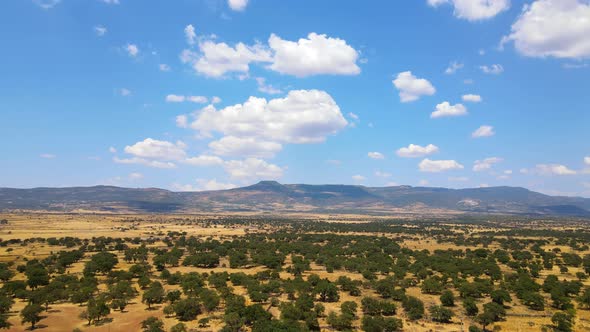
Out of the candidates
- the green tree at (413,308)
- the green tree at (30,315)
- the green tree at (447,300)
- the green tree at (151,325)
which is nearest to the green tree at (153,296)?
the green tree at (151,325)

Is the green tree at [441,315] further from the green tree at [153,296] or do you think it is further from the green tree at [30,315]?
the green tree at [30,315]

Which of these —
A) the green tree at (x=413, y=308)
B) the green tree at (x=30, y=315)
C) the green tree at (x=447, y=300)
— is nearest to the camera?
the green tree at (x=30, y=315)

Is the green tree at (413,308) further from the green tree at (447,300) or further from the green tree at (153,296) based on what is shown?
the green tree at (153,296)

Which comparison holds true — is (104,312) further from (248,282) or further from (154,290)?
(248,282)

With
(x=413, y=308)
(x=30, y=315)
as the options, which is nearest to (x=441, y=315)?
(x=413, y=308)

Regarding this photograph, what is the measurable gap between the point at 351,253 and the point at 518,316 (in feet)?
198

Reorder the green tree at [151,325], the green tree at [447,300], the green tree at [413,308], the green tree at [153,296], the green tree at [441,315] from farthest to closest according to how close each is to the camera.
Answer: the green tree at [447,300], the green tree at [153,296], the green tree at [413,308], the green tree at [441,315], the green tree at [151,325]

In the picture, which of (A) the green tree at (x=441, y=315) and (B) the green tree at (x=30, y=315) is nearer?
(B) the green tree at (x=30, y=315)

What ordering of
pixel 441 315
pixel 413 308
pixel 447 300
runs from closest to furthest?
pixel 441 315, pixel 413 308, pixel 447 300

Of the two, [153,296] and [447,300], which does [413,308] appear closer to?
[447,300]

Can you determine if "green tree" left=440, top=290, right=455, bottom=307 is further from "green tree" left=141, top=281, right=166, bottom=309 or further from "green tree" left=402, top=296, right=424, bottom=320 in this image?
"green tree" left=141, top=281, right=166, bottom=309

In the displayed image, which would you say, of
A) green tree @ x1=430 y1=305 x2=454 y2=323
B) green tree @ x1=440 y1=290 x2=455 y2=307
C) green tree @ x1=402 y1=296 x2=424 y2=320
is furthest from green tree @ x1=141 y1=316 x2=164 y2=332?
green tree @ x1=440 y1=290 x2=455 y2=307

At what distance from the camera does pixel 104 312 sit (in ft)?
177

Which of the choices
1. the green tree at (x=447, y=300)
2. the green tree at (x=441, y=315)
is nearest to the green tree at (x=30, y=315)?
the green tree at (x=441, y=315)
